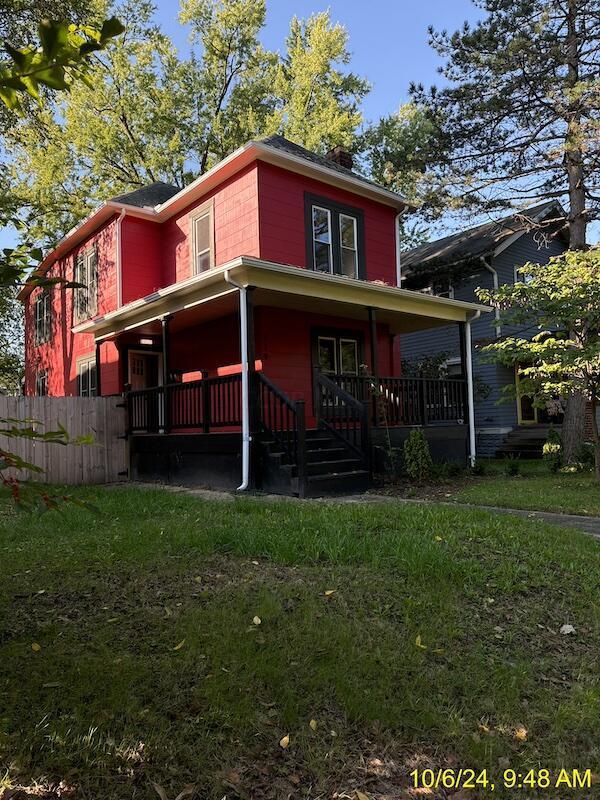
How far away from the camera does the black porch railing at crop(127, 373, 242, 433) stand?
9312mm

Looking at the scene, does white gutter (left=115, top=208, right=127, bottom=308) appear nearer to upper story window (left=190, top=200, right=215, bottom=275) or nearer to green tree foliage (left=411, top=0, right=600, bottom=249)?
upper story window (left=190, top=200, right=215, bottom=275)

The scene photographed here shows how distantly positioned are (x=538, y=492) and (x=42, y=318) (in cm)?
1587

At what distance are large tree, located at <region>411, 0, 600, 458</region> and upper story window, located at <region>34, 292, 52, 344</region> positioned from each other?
12380 millimetres

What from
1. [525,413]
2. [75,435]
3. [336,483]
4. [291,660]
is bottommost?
[291,660]

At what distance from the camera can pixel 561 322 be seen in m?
9.48

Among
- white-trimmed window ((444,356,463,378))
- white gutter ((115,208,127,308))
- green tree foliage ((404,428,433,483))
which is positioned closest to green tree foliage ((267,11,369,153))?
white-trimmed window ((444,356,463,378))

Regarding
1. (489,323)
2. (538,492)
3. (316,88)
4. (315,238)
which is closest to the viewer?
(538,492)

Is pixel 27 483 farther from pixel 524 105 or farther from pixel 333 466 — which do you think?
pixel 524 105

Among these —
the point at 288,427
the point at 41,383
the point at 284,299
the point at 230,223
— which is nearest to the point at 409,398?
the point at 284,299

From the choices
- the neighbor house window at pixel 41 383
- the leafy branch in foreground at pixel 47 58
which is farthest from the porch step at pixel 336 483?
the neighbor house window at pixel 41 383

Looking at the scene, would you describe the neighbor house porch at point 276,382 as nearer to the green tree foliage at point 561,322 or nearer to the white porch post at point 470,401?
the white porch post at point 470,401

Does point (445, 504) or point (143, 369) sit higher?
point (143, 369)

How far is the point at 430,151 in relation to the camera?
15.7 m

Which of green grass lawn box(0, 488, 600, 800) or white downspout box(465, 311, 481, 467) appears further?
white downspout box(465, 311, 481, 467)
